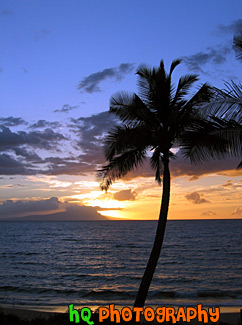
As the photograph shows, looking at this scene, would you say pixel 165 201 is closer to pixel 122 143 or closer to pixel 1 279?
pixel 122 143

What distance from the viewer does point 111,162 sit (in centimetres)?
1218

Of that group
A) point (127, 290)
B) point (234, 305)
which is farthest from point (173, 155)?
point (127, 290)

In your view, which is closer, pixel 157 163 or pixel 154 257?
pixel 154 257

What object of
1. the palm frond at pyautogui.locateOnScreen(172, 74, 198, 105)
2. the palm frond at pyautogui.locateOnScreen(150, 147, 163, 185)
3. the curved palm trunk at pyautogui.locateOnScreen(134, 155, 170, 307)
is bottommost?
the curved palm trunk at pyautogui.locateOnScreen(134, 155, 170, 307)

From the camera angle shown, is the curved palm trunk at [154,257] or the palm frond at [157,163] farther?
the palm frond at [157,163]

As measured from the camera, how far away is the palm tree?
34.2 feet

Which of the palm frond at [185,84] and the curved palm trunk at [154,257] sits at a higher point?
the palm frond at [185,84]

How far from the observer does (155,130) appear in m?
11.1

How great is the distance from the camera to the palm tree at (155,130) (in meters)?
10.4

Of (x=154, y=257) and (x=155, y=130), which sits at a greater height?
(x=155, y=130)

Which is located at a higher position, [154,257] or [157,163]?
[157,163]

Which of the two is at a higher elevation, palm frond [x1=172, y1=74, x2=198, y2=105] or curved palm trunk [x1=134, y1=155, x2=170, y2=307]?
palm frond [x1=172, y1=74, x2=198, y2=105]

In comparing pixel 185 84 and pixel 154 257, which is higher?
pixel 185 84

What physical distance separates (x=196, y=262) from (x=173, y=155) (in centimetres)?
3059
